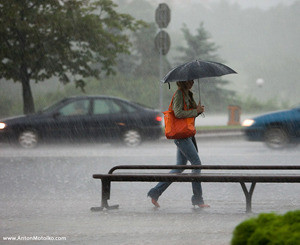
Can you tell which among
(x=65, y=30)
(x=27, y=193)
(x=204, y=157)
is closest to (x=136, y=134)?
(x=204, y=157)

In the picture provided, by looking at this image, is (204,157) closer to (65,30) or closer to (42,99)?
(65,30)

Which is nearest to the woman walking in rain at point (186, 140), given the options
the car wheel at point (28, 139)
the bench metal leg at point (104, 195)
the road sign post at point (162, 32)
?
the bench metal leg at point (104, 195)

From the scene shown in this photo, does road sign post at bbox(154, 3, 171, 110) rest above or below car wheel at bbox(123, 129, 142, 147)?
above

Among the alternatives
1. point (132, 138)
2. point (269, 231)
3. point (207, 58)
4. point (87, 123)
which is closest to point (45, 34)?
point (87, 123)

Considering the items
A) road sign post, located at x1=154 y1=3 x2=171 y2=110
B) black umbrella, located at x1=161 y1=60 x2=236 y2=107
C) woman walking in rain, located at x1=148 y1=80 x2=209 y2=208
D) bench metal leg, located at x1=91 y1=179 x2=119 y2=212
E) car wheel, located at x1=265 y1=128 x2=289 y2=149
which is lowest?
car wheel, located at x1=265 y1=128 x2=289 y2=149

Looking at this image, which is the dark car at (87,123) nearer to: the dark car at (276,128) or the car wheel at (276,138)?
the dark car at (276,128)

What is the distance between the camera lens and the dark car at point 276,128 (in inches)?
622

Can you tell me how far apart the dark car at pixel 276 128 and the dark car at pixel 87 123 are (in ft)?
8.83

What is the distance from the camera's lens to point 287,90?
84.6 meters

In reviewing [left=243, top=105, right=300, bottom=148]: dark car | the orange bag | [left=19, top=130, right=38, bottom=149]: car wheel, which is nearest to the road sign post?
[left=243, top=105, right=300, bottom=148]: dark car

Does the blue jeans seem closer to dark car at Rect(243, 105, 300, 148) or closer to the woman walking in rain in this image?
the woman walking in rain

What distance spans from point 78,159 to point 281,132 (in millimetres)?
5354

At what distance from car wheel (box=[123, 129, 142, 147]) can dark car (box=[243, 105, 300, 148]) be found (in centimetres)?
294

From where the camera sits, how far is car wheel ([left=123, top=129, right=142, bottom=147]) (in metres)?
17.1
